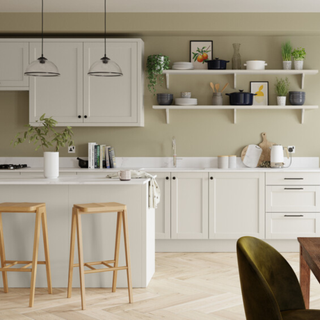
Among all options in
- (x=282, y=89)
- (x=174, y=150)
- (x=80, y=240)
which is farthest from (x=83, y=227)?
(x=282, y=89)

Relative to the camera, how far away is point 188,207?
15.9 feet

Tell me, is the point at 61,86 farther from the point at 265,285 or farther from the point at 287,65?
the point at 265,285

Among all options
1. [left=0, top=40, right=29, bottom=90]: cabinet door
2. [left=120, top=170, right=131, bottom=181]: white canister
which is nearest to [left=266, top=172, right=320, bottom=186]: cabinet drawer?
[left=120, top=170, right=131, bottom=181]: white canister

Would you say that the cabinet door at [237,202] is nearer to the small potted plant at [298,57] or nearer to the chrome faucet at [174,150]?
the chrome faucet at [174,150]

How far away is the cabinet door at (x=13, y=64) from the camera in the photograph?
199 inches

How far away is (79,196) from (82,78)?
6.40ft

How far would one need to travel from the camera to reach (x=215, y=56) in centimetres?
531

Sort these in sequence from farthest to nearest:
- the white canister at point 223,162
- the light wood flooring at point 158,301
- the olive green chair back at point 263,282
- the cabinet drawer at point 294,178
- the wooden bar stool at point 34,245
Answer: the white canister at point 223,162 < the cabinet drawer at point 294,178 < the wooden bar stool at point 34,245 < the light wood flooring at point 158,301 < the olive green chair back at point 263,282

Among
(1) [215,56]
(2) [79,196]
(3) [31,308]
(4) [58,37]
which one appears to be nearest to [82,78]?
(4) [58,37]

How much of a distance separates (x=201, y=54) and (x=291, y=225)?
2.19 metres

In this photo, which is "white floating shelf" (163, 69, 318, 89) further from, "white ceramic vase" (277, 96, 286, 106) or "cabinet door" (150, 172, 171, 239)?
"cabinet door" (150, 172, 171, 239)

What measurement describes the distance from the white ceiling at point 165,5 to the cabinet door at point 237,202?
1.77 metres

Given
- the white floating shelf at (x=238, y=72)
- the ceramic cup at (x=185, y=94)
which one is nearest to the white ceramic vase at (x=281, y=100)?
the white floating shelf at (x=238, y=72)

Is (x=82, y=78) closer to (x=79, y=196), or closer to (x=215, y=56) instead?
(x=215, y=56)
